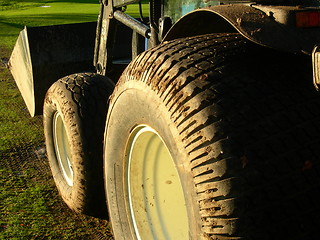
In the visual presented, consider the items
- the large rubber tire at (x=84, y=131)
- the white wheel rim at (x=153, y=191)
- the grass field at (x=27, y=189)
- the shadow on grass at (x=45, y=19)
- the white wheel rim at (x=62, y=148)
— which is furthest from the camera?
Answer: the shadow on grass at (x=45, y=19)

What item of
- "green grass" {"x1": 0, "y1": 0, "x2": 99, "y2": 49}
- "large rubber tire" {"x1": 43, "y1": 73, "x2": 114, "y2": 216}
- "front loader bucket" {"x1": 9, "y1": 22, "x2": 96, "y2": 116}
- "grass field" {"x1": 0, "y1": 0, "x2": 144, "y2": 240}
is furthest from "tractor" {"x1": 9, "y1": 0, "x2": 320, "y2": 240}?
"green grass" {"x1": 0, "y1": 0, "x2": 99, "y2": 49}

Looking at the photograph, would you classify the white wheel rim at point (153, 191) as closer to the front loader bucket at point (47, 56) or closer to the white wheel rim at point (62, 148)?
the white wheel rim at point (62, 148)

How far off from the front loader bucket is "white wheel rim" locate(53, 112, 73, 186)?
1.41 m

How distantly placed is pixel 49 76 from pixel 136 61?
3057 millimetres

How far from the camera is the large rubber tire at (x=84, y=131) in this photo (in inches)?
115

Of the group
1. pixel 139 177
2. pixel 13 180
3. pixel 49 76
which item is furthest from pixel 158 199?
pixel 49 76

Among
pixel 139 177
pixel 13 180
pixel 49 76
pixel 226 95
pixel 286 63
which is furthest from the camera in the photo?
pixel 49 76

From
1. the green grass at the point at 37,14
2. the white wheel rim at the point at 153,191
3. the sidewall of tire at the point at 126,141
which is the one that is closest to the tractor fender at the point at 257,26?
the sidewall of tire at the point at 126,141

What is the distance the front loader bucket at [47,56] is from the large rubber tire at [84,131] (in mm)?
1661

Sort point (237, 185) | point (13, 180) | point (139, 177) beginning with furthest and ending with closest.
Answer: point (13, 180) < point (139, 177) < point (237, 185)

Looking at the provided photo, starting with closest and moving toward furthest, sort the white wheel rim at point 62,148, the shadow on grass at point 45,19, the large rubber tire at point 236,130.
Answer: the large rubber tire at point 236,130, the white wheel rim at point 62,148, the shadow on grass at point 45,19

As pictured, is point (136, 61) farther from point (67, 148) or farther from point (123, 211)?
point (67, 148)

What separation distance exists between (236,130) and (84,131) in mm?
1522

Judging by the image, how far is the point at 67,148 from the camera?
136 inches
